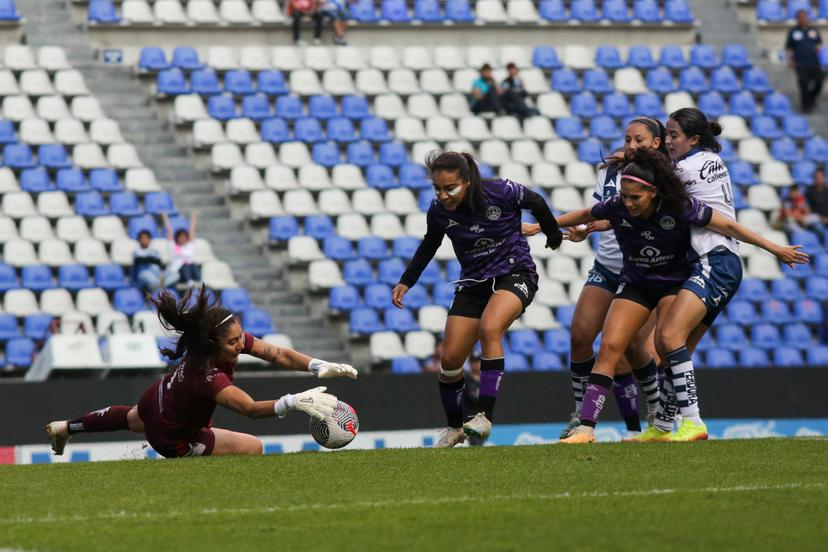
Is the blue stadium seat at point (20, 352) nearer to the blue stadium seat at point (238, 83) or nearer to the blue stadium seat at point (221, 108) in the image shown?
the blue stadium seat at point (221, 108)

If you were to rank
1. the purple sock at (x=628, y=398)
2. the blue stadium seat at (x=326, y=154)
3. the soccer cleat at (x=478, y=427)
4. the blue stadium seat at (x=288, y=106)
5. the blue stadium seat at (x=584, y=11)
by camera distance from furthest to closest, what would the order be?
the blue stadium seat at (x=584, y=11) < the blue stadium seat at (x=288, y=106) < the blue stadium seat at (x=326, y=154) < the purple sock at (x=628, y=398) < the soccer cleat at (x=478, y=427)

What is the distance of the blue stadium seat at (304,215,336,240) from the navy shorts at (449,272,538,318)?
10.5m

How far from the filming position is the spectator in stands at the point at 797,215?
75.7ft

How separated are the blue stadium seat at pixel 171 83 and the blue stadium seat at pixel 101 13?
135cm

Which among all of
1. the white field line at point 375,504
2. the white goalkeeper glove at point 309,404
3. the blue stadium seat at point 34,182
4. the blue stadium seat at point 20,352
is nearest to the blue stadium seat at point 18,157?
the blue stadium seat at point 34,182

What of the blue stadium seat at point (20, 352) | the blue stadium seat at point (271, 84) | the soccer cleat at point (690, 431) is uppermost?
the blue stadium seat at point (271, 84)

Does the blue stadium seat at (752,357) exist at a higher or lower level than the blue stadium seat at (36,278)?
lower

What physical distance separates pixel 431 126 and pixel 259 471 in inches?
578

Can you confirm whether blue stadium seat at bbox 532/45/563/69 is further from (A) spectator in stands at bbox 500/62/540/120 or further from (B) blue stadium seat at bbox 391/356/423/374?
(B) blue stadium seat at bbox 391/356/423/374

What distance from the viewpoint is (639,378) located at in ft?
35.6

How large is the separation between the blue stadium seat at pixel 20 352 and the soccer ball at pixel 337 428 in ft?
29.7

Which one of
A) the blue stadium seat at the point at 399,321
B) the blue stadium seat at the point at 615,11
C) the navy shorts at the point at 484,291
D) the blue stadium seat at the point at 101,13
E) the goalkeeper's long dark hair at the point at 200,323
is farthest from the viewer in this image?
the blue stadium seat at the point at 615,11

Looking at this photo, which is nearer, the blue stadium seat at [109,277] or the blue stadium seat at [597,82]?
the blue stadium seat at [109,277]

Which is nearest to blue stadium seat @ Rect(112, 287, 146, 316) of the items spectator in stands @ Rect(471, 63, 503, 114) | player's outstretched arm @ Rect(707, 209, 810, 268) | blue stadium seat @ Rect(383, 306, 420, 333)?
blue stadium seat @ Rect(383, 306, 420, 333)
